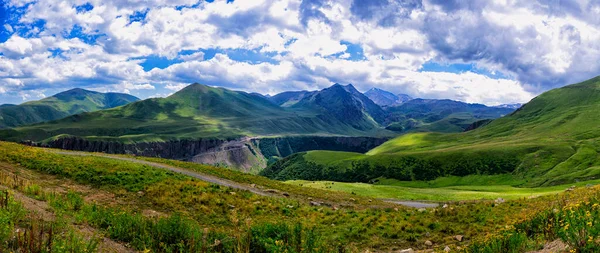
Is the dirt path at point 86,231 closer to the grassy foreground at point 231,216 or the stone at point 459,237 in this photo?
the grassy foreground at point 231,216

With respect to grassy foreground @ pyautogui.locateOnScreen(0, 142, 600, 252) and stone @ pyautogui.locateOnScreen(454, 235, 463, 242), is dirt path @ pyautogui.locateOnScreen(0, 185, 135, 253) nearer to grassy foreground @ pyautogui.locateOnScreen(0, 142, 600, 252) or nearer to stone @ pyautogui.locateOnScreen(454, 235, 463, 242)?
grassy foreground @ pyautogui.locateOnScreen(0, 142, 600, 252)

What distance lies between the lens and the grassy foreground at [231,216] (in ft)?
45.9

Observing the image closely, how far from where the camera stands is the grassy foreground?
14.0 metres

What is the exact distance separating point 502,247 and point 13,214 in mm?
18616

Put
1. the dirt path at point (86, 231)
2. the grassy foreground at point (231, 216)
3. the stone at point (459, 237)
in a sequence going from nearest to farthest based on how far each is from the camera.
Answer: the dirt path at point (86, 231), the grassy foreground at point (231, 216), the stone at point (459, 237)

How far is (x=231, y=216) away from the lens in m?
23.0

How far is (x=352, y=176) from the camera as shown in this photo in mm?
198625

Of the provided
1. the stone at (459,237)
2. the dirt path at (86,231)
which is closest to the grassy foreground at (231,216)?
the stone at (459,237)

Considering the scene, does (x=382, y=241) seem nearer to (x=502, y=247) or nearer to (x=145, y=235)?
(x=502, y=247)

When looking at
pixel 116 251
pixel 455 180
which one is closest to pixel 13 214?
pixel 116 251

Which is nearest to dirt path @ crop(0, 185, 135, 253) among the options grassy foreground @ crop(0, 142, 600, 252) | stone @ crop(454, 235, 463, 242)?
grassy foreground @ crop(0, 142, 600, 252)

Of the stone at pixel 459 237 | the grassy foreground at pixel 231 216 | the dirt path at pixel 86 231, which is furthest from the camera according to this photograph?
the stone at pixel 459 237

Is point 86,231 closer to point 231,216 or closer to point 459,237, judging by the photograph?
point 231,216

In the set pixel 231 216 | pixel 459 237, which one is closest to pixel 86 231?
Result: pixel 231 216
